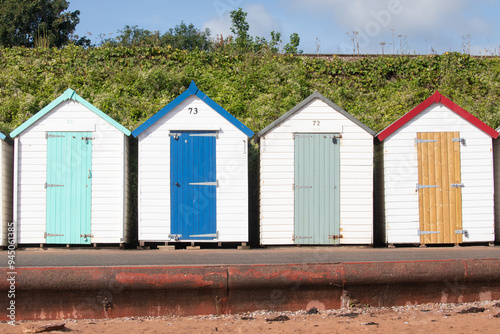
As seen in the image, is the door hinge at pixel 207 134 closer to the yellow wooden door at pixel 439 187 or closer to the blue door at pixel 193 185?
the blue door at pixel 193 185

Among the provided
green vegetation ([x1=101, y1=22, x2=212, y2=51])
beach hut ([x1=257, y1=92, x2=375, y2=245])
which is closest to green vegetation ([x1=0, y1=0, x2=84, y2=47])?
green vegetation ([x1=101, y1=22, x2=212, y2=51])

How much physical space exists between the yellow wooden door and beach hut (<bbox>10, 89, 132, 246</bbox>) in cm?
635

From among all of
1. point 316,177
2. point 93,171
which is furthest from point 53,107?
Answer: point 316,177

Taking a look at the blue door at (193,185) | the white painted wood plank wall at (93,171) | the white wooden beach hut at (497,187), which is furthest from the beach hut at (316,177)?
the white wooden beach hut at (497,187)

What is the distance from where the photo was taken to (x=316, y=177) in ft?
39.0

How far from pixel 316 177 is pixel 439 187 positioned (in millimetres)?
2653

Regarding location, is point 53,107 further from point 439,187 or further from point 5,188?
point 439,187

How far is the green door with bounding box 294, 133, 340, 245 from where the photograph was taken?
11750 millimetres

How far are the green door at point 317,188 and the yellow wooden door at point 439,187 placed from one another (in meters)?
1.83

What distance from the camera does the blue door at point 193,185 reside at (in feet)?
38.1

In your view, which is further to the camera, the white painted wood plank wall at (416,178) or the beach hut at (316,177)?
the white painted wood plank wall at (416,178)

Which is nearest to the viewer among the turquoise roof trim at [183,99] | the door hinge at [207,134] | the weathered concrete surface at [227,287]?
the weathered concrete surface at [227,287]

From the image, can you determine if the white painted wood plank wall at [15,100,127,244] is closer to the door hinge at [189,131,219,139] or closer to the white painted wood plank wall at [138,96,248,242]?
the white painted wood plank wall at [138,96,248,242]

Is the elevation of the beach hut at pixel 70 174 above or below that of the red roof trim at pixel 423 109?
below
